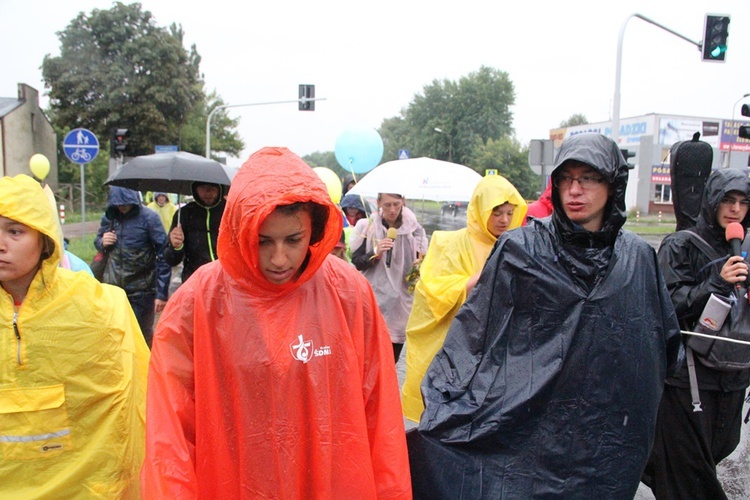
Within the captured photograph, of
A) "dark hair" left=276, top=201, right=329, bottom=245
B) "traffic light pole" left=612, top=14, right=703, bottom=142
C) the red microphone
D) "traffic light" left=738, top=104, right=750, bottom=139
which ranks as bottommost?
the red microphone

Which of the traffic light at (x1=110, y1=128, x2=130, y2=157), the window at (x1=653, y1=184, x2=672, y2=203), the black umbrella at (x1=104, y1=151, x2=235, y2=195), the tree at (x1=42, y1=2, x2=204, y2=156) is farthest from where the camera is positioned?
the window at (x1=653, y1=184, x2=672, y2=203)

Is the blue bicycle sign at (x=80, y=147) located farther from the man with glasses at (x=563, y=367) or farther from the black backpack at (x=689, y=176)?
the man with glasses at (x=563, y=367)

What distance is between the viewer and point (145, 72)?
1528 inches

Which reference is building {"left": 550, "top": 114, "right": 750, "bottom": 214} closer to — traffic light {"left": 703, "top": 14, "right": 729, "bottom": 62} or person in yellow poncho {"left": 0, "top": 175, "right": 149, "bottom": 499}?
traffic light {"left": 703, "top": 14, "right": 729, "bottom": 62}

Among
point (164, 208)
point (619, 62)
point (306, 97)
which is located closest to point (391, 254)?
point (164, 208)

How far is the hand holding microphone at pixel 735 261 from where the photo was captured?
120 inches

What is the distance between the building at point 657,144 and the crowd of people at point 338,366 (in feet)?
134

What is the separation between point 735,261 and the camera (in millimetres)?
3104

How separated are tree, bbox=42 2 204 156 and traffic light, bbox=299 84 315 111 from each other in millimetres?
16109

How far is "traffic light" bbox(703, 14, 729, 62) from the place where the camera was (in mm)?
13031

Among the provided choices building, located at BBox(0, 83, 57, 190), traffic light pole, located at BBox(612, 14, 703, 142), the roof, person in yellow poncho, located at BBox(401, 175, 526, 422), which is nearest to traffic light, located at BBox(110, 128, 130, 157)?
traffic light pole, located at BBox(612, 14, 703, 142)

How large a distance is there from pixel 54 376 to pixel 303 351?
3.84ft

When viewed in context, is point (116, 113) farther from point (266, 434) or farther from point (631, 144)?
point (266, 434)

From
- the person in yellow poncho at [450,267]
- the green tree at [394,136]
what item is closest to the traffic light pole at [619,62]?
the person in yellow poncho at [450,267]
